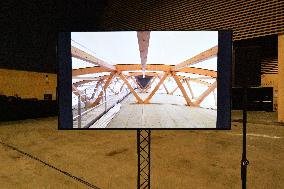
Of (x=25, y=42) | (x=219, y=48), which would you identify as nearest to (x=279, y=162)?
(x=219, y=48)

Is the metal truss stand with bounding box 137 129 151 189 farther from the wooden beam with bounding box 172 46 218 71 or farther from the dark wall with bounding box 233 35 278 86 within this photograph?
the dark wall with bounding box 233 35 278 86

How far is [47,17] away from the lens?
10.1 meters

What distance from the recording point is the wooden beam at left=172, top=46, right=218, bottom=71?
6.70 ft

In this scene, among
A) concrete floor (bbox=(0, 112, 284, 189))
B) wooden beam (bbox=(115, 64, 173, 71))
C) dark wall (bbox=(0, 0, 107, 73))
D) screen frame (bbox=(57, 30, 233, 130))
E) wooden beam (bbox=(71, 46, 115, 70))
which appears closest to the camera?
screen frame (bbox=(57, 30, 233, 130))

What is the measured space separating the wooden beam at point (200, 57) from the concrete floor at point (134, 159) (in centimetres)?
163

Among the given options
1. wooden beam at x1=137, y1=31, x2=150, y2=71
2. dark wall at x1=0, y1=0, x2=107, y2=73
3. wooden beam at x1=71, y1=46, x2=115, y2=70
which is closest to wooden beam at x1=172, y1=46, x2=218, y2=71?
wooden beam at x1=137, y1=31, x2=150, y2=71

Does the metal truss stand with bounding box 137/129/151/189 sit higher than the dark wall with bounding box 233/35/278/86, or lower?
lower

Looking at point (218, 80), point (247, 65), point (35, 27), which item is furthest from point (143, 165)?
point (35, 27)

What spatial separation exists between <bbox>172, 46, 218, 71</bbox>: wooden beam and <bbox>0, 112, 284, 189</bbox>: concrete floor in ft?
5.34

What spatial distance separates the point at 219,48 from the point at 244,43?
824 centimetres

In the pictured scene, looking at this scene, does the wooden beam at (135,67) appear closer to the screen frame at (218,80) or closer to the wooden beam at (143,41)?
the wooden beam at (143,41)

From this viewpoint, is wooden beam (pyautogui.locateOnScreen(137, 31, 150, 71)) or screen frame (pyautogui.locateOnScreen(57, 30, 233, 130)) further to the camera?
wooden beam (pyautogui.locateOnScreen(137, 31, 150, 71))

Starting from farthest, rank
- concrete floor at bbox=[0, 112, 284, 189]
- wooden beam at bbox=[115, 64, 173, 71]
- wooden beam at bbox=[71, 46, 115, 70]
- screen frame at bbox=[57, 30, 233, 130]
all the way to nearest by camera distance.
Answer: concrete floor at bbox=[0, 112, 284, 189] → wooden beam at bbox=[115, 64, 173, 71] → wooden beam at bbox=[71, 46, 115, 70] → screen frame at bbox=[57, 30, 233, 130]

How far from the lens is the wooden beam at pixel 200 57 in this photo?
80.4 inches
